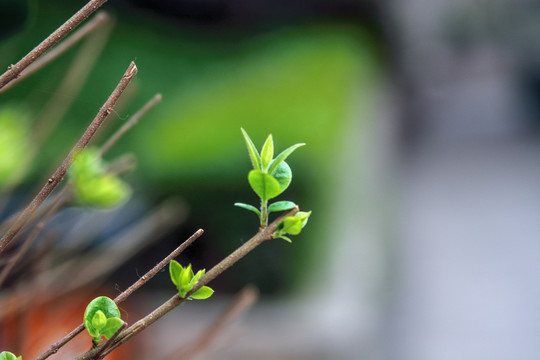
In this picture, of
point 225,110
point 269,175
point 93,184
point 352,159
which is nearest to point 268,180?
point 269,175

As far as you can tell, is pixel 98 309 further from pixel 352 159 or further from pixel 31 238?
pixel 352 159

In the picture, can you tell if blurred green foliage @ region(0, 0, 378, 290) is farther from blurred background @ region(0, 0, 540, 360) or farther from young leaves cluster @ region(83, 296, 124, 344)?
young leaves cluster @ region(83, 296, 124, 344)

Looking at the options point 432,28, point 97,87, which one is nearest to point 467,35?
point 432,28

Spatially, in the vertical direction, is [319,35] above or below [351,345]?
above

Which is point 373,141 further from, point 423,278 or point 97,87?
point 97,87

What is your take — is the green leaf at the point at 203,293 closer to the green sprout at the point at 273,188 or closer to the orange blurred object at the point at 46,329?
the green sprout at the point at 273,188

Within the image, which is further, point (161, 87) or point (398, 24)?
point (398, 24)
